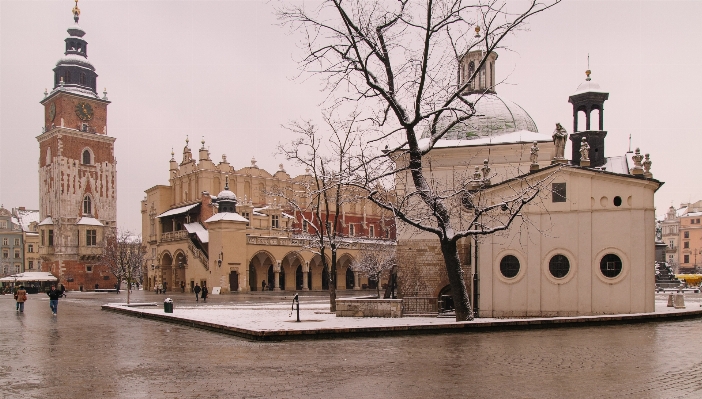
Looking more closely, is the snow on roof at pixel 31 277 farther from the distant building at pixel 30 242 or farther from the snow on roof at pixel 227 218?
the snow on roof at pixel 227 218

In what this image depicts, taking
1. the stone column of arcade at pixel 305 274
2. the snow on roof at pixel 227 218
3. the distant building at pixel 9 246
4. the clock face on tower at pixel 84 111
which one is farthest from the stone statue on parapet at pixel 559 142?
the distant building at pixel 9 246

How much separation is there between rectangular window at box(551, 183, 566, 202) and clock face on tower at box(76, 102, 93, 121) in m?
68.5

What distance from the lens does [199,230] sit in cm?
5891

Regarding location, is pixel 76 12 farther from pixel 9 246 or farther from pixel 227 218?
pixel 227 218

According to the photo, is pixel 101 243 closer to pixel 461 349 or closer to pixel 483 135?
pixel 483 135

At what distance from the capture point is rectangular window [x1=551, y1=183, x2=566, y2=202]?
74.8ft

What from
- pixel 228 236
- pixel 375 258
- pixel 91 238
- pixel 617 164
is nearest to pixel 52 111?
pixel 91 238

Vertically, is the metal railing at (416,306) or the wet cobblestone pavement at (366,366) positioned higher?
the wet cobblestone pavement at (366,366)

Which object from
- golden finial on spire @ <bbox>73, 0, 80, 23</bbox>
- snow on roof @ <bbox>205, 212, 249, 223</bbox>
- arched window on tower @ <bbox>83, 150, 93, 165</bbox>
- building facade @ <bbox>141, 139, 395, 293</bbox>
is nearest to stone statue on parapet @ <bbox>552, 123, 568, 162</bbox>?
building facade @ <bbox>141, 139, 395, 293</bbox>

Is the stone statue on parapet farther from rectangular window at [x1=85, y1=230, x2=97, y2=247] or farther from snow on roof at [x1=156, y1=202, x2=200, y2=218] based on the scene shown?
rectangular window at [x1=85, y1=230, x2=97, y2=247]

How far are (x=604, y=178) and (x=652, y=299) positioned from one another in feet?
14.7

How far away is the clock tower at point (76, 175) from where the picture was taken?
7362cm

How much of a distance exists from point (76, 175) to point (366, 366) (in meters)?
72.1

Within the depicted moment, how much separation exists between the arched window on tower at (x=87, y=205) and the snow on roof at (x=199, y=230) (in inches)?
889
